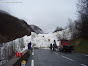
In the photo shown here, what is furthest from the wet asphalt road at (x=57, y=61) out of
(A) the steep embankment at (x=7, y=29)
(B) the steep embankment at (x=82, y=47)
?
(A) the steep embankment at (x=7, y=29)

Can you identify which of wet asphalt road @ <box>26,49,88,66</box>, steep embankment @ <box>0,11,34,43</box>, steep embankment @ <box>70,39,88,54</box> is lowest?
wet asphalt road @ <box>26,49,88,66</box>

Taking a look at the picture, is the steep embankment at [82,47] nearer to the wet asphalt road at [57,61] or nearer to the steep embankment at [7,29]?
the wet asphalt road at [57,61]

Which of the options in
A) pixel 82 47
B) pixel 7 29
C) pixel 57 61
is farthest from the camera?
pixel 7 29

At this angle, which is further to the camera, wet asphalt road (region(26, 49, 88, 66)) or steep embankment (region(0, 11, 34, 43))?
steep embankment (region(0, 11, 34, 43))

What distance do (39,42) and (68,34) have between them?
47.3ft

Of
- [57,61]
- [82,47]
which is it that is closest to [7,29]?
[82,47]

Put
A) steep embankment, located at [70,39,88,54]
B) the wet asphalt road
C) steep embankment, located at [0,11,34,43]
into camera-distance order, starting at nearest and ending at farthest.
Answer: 1. the wet asphalt road
2. steep embankment, located at [70,39,88,54]
3. steep embankment, located at [0,11,34,43]

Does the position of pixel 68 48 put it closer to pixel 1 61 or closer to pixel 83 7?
pixel 83 7

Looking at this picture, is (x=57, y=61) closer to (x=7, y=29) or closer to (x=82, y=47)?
(x=82, y=47)

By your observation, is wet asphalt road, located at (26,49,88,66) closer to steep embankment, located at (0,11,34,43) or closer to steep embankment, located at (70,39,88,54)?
steep embankment, located at (70,39,88,54)

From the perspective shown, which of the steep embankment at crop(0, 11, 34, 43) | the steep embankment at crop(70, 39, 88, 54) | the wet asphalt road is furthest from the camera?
the steep embankment at crop(0, 11, 34, 43)

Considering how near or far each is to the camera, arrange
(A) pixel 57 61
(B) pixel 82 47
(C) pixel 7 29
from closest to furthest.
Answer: (A) pixel 57 61
(B) pixel 82 47
(C) pixel 7 29

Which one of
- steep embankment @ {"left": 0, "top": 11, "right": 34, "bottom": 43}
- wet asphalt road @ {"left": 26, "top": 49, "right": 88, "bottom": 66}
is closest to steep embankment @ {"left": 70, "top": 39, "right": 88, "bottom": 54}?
wet asphalt road @ {"left": 26, "top": 49, "right": 88, "bottom": 66}

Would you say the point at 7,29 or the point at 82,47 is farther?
the point at 7,29
